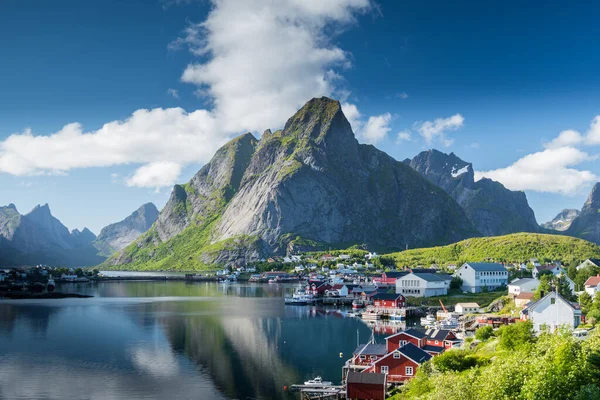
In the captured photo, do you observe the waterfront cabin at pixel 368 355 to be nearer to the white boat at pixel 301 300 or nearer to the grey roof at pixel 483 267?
the white boat at pixel 301 300

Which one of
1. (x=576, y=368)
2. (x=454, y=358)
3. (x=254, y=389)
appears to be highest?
(x=576, y=368)

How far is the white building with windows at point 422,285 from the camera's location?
104 m

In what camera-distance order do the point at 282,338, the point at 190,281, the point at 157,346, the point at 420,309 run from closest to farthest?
the point at 157,346
the point at 282,338
the point at 420,309
the point at 190,281

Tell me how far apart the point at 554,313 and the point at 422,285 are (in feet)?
177

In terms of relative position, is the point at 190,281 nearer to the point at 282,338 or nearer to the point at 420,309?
the point at 420,309

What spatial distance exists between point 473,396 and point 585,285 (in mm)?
60643

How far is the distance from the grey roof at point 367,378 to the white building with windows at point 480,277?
74.2 m

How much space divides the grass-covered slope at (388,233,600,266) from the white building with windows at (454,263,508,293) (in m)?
33.8

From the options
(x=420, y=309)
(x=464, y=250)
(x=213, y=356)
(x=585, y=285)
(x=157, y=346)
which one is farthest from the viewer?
(x=464, y=250)

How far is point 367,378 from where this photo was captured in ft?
130

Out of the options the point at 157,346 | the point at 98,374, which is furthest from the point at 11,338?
the point at 98,374

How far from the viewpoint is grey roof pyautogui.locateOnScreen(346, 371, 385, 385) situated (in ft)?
129

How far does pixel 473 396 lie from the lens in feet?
77.5

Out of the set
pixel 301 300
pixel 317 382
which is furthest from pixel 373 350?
pixel 301 300
